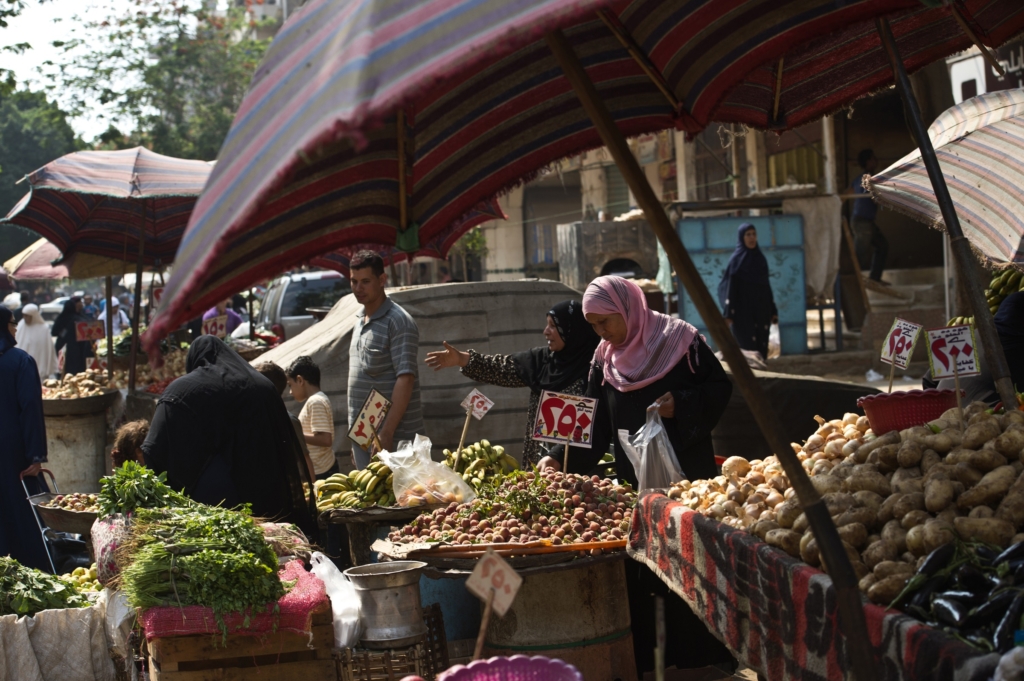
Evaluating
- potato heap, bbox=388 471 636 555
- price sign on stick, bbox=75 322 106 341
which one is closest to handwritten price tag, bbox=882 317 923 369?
potato heap, bbox=388 471 636 555

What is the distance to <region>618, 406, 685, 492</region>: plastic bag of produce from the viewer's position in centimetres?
442

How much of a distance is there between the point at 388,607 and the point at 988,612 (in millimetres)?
2278

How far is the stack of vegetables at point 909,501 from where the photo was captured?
2713mm

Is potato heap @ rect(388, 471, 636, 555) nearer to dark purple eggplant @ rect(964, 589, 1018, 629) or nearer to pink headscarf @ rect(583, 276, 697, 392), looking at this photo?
pink headscarf @ rect(583, 276, 697, 392)

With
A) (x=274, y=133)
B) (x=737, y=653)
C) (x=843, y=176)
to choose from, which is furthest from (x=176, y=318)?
(x=843, y=176)

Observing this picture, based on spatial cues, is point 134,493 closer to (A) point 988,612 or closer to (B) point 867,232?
(A) point 988,612

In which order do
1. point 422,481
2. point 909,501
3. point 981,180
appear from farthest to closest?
point 981,180 < point 422,481 < point 909,501

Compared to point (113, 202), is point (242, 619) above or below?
below

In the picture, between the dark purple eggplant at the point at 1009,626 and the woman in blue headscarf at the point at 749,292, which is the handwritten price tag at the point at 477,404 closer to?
the dark purple eggplant at the point at 1009,626

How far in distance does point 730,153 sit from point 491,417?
12599mm

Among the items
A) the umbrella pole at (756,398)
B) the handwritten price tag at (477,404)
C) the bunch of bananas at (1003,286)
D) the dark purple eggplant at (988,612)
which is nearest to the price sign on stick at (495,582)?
the umbrella pole at (756,398)

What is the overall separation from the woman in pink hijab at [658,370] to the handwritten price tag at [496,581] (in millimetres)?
2098

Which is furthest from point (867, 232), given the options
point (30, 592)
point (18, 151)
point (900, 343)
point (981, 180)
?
point (18, 151)

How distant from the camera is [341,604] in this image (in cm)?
399
